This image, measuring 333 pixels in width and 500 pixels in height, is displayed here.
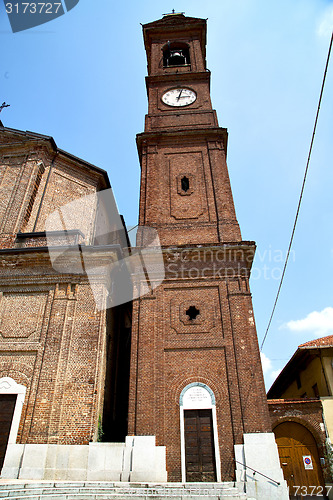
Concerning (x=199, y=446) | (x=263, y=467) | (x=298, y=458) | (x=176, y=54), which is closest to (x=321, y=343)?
(x=298, y=458)

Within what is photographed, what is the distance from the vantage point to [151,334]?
12.4 m

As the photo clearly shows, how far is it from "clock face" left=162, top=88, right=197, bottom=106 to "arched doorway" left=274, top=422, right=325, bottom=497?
16697 mm

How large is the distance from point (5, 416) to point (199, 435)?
593cm

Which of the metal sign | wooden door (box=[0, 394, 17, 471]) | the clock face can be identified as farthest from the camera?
the clock face

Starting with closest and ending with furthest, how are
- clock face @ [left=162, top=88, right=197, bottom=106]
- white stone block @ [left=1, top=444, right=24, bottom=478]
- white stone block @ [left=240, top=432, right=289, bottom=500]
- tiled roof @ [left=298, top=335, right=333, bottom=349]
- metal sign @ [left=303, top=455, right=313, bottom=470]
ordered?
white stone block @ [left=240, top=432, right=289, bottom=500], white stone block @ [left=1, top=444, right=24, bottom=478], metal sign @ [left=303, top=455, right=313, bottom=470], tiled roof @ [left=298, top=335, right=333, bottom=349], clock face @ [left=162, top=88, right=197, bottom=106]

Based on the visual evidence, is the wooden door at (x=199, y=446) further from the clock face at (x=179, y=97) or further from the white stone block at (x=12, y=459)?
the clock face at (x=179, y=97)

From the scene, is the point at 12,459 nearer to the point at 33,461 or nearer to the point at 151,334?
the point at 33,461

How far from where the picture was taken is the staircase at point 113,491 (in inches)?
315

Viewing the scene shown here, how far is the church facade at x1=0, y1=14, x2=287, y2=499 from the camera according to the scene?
10.7 meters

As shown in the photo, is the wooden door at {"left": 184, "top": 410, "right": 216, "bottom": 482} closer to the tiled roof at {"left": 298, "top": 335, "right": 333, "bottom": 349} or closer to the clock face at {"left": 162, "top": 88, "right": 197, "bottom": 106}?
the tiled roof at {"left": 298, "top": 335, "right": 333, "bottom": 349}

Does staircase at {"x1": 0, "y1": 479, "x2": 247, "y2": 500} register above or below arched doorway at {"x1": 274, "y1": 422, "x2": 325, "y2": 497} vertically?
below

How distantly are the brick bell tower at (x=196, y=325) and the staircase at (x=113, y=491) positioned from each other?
1.33 m

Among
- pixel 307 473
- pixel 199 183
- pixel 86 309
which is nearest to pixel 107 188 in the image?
pixel 199 183

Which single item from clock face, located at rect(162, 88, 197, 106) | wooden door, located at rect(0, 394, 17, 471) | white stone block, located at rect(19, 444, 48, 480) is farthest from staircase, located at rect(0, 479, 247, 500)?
clock face, located at rect(162, 88, 197, 106)
